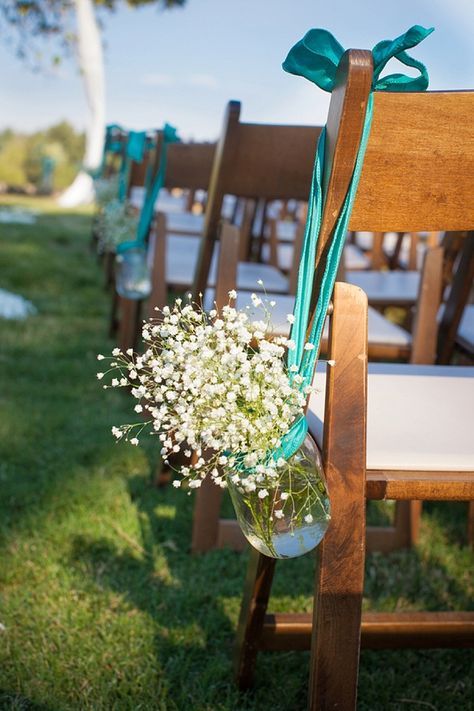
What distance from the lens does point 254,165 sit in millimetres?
2223

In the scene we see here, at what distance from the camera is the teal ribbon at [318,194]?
0.98 meters

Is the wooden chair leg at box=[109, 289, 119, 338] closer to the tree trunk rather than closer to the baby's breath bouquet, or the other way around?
the baby's breath bouquet

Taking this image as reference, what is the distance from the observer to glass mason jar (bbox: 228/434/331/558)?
1026mm

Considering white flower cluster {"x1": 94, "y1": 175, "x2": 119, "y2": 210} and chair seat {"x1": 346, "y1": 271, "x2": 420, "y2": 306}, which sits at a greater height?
white flower cluster {"x1": 94, "y1": 175, "x2": 119, "y2": 210}

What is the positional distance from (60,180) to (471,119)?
21.6 metres

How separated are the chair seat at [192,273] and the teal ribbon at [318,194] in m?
1.74

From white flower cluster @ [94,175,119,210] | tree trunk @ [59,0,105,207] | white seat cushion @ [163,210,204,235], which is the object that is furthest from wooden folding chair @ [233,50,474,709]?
tree trunk @ [59,0,105,207]

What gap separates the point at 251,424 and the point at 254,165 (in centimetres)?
139

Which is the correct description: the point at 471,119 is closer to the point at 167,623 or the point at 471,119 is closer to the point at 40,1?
the point at 167,623

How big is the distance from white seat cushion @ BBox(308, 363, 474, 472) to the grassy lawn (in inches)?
26.0

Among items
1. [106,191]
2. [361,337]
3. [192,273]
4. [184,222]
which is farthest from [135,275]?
[184,222]

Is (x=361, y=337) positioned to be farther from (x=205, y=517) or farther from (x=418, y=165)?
(x=205, y=517)

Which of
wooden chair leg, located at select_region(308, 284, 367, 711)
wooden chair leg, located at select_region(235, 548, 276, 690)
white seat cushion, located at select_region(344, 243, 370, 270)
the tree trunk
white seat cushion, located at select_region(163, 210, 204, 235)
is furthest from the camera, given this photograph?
the tree trunk

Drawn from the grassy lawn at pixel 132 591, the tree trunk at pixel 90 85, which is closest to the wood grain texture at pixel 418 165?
the grassy lawn at pixel 132 591
